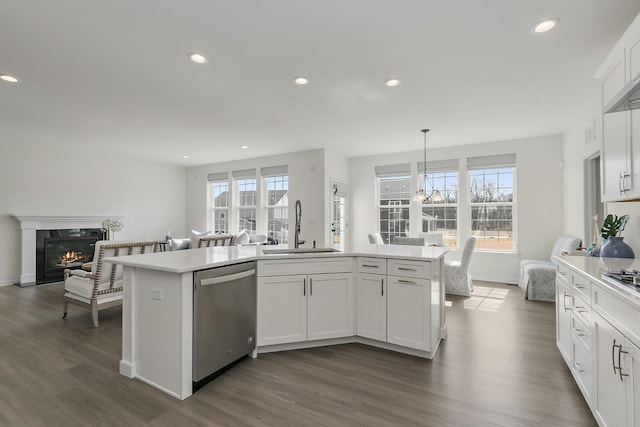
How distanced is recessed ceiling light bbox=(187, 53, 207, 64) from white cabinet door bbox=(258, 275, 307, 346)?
207 centimetres

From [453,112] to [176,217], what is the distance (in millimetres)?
7262

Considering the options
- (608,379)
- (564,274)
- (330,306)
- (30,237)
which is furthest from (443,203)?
(30,237)

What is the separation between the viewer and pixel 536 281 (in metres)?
4.57

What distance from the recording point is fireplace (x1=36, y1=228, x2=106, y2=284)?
5.71m

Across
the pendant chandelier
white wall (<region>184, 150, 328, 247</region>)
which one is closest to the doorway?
the pendant chandelier

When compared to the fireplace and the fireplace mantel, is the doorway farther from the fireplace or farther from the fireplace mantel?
the fireplace mantel

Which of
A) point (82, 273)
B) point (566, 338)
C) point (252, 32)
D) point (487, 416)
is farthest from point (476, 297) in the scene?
point (82, 273)

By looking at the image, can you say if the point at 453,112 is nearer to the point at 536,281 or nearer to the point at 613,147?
the point at 613,147

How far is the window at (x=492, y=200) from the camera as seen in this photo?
5840mm

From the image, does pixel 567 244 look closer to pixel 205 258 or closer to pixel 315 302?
pixel 315 302

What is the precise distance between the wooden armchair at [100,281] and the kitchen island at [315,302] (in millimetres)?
1279

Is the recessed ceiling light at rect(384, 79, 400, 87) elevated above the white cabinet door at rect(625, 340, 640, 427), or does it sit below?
above

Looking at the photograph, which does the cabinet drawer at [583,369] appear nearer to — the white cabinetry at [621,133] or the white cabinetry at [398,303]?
the white cabinetry at [398,303]

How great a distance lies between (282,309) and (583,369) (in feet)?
7.20
